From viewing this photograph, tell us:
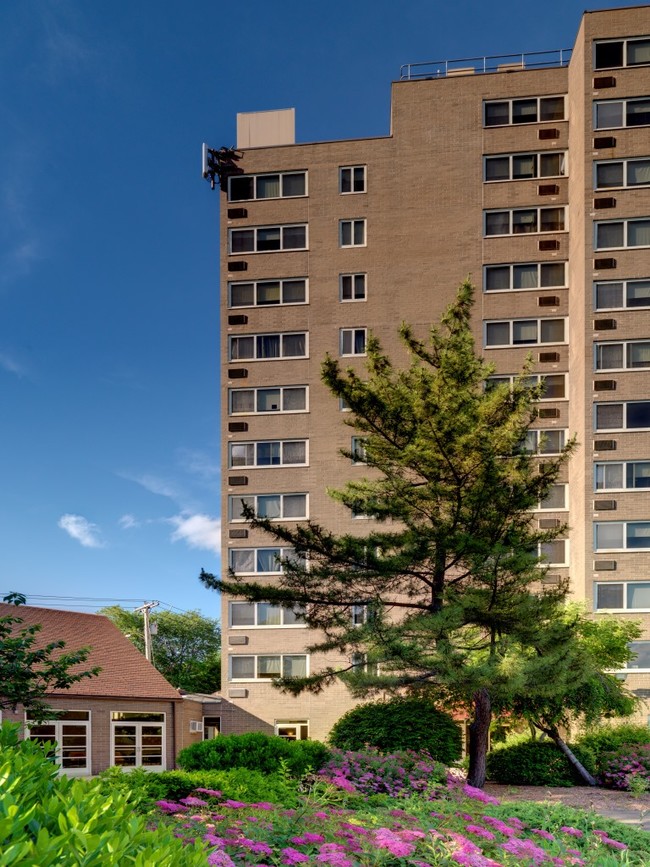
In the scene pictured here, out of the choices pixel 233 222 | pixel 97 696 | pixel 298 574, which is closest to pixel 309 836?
pixel 298 574

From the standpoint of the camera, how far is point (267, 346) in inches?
1362

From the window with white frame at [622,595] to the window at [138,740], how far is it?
17.0 meters

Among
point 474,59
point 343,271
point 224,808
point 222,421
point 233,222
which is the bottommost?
point 224,808

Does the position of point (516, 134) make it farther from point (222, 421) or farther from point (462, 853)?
point (462, 853)

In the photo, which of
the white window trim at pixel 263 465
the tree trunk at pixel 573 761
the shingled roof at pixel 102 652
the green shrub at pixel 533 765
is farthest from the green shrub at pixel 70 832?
the white window trim at pixel 263 465

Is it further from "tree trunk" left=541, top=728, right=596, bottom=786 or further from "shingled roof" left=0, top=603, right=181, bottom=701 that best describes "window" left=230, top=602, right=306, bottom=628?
"tree trunk" left=541, top=728, right=596, bottom=786

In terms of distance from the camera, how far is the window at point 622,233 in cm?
3209

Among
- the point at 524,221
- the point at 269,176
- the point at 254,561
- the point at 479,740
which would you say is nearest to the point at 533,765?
the point at 479,740

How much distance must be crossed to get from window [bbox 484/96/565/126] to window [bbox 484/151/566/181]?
1.48 meters

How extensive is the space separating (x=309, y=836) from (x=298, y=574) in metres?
12.5

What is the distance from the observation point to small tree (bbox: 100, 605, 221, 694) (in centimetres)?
5516

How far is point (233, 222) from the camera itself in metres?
35.4

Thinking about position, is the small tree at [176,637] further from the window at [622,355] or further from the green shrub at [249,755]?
the green shrub at [249,755]

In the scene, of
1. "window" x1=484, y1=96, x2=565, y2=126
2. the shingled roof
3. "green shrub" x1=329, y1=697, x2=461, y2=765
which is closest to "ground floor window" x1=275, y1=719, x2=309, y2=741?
the shingled roof
